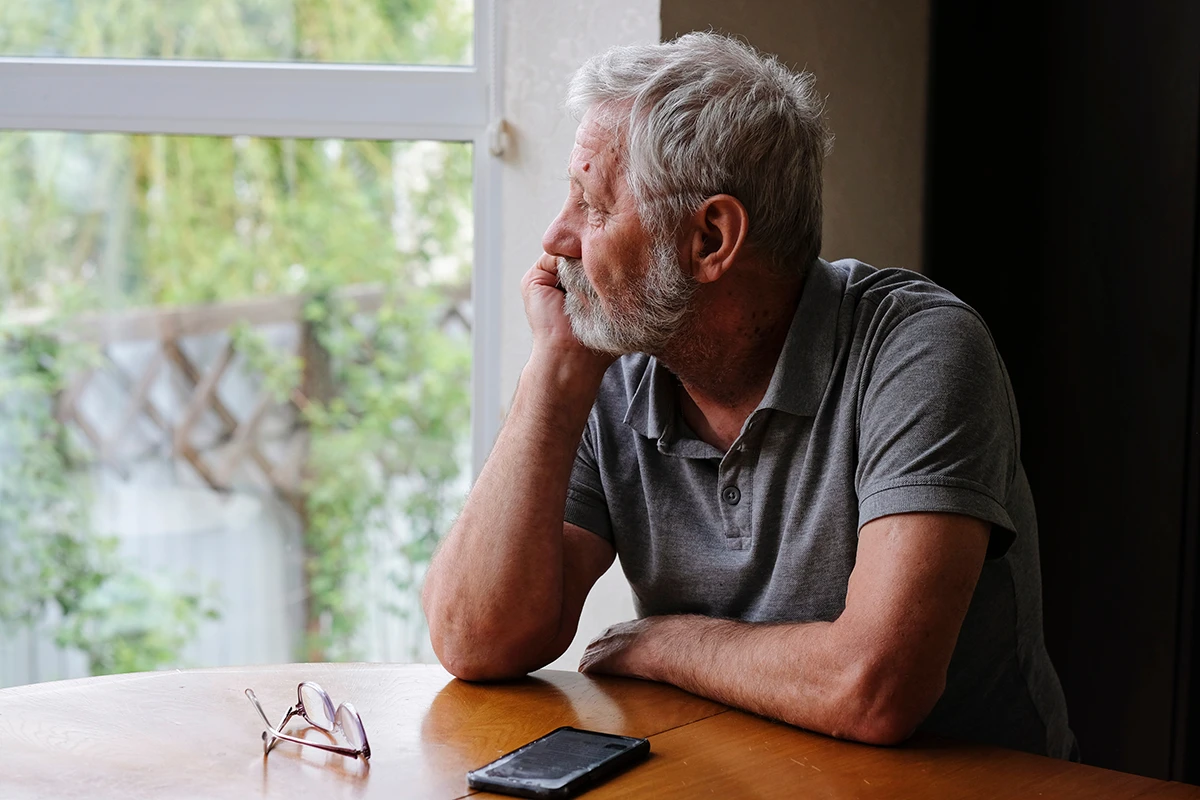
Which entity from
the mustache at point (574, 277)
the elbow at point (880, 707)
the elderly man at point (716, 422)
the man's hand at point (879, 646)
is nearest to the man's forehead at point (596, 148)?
the elderly man at point (716, 422)

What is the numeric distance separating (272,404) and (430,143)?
64cm

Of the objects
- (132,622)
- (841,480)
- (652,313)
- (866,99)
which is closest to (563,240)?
(652,313)

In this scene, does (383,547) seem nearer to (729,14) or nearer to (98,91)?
(98,91)

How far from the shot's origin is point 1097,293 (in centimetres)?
203

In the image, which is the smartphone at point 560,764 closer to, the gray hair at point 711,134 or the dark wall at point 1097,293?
the gray hair at point 711,134

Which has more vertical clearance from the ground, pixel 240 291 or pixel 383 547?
pixel 240 291

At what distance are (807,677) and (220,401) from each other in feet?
5.37

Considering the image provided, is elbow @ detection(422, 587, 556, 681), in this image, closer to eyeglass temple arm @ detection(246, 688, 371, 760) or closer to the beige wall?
eyeglass temple arm @ detection(246, 688, 371, 760)

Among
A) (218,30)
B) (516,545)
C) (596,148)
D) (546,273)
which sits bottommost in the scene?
(516,545)

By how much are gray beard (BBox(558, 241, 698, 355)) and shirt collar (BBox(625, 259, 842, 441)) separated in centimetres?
8

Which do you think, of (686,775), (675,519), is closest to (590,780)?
(686,775)

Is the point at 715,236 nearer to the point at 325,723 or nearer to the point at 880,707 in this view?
the point at 880,707

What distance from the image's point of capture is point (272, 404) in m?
2.46

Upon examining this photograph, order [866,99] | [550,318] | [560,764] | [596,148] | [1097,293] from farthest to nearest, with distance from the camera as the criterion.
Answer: [866,99], [1097,293], [550,318], [596,148], [560,764]
